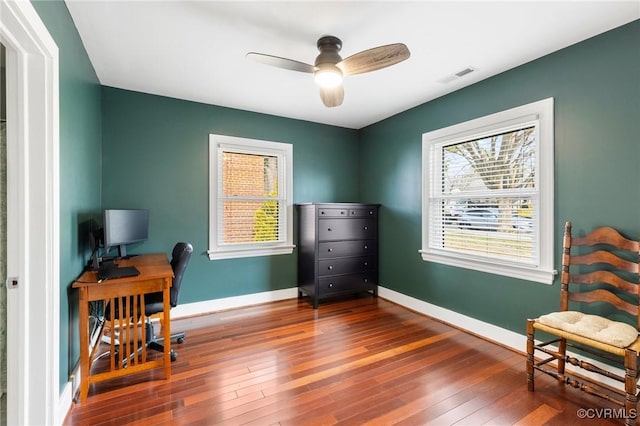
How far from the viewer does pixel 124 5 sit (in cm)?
188

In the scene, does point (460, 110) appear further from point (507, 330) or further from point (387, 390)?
point (387, 390)

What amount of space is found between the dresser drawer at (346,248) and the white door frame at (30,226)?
264 cm

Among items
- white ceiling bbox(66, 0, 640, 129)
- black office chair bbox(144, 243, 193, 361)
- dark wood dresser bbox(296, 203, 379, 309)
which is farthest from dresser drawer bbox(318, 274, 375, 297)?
white ceiling bbox(66, 0, 640, 129)

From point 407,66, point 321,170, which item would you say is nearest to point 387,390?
point 407,66

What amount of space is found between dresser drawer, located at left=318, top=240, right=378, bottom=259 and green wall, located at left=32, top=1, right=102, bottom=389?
7.67 ft

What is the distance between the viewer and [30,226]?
1.45 meters

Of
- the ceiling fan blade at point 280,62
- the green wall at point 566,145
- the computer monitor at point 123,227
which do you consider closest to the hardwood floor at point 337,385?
the green wall at point 566,145

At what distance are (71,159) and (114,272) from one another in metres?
0.80

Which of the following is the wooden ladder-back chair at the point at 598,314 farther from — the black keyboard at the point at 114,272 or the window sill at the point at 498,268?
the black keyboard at the point at 114,272

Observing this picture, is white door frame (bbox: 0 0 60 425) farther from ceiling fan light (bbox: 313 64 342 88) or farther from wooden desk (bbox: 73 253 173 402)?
ceiling fan light (bbox: 313 64 342 88)

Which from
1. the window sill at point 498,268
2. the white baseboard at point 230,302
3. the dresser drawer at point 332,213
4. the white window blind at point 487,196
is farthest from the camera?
the dresser drawer at point 332,213

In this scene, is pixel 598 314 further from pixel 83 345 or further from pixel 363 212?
pixel 83 345

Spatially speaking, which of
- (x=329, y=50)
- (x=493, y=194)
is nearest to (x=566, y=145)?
(x=493, y=194)

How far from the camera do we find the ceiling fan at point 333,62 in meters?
1.98
